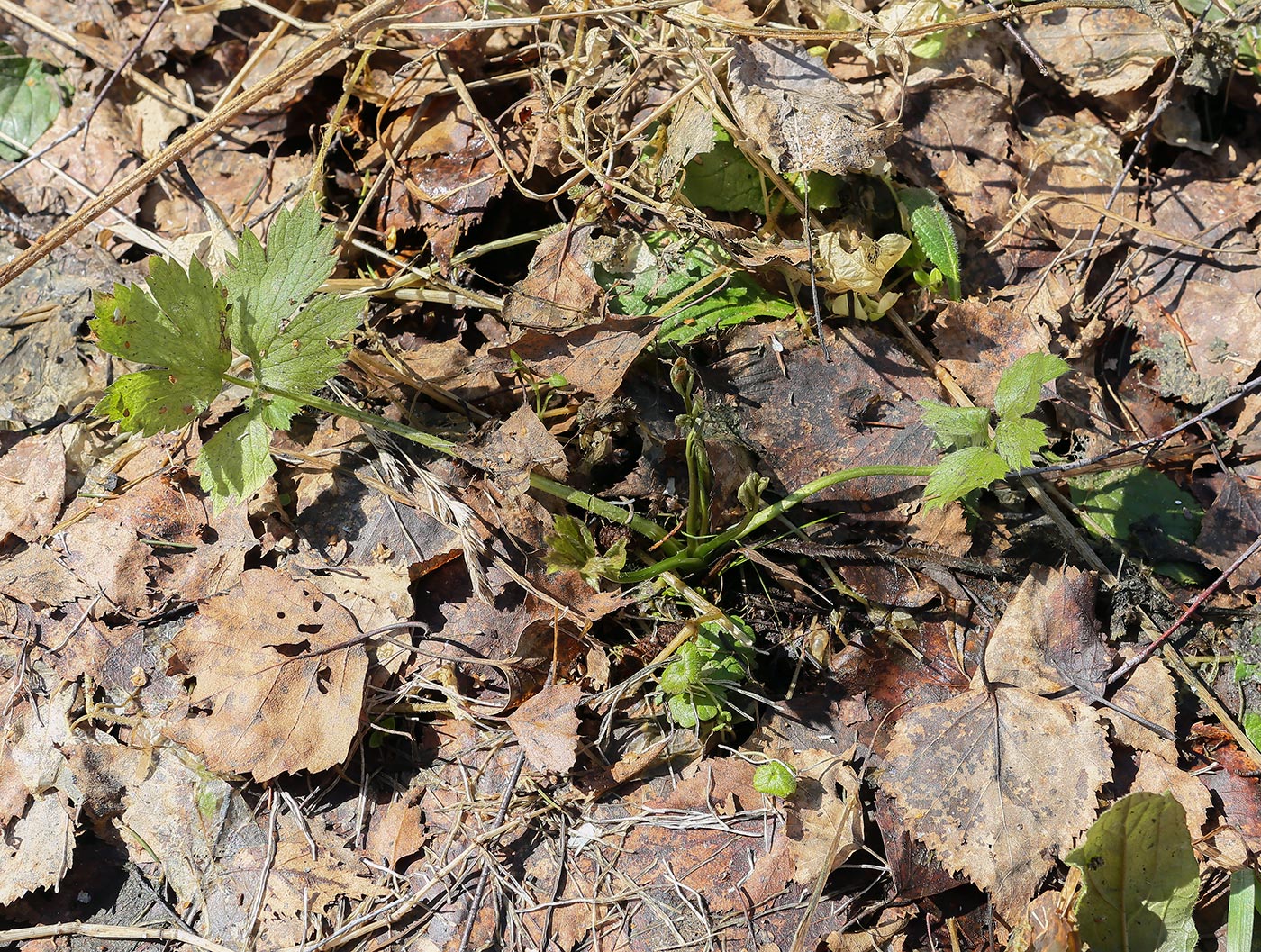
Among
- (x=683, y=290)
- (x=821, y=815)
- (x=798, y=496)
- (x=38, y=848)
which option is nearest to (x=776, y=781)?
(x=821, y=815)

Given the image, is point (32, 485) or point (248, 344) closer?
point (248, 344)

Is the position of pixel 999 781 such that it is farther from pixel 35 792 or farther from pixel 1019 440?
pixel 35 792

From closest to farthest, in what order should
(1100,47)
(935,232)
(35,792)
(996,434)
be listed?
1. (996,434)
2. (35,792)
3. (935,232)
4. (1100,47)

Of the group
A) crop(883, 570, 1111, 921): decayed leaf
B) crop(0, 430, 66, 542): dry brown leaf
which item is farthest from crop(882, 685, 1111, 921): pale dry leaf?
crop(0, 430, 66, 542): dry brown leaf

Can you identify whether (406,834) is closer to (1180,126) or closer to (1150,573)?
(1150,573)

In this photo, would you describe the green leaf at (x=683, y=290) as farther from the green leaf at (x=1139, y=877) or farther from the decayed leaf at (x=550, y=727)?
the green leaf at (x=1139, y=877)

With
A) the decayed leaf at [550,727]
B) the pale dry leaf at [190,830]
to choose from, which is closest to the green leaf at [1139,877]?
the decayed leaf at [550,727]
